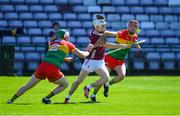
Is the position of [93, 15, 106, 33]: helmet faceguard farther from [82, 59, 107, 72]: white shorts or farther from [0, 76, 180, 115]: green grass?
[0, 76, 180, 115]: green grass

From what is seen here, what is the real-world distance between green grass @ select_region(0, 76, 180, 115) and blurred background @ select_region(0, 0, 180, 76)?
7299 mm

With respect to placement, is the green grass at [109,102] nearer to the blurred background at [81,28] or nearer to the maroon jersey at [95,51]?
the maroon jersey at [95,51]

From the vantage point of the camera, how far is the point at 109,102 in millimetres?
17141

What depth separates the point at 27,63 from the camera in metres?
31.3

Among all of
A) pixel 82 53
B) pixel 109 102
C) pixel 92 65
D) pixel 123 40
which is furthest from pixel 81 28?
pixel 82 53

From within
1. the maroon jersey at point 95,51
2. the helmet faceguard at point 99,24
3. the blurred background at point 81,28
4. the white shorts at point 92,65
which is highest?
the helmet faceguard at point 99,24

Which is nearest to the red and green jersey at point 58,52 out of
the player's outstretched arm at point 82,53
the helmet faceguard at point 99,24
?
the player's outstretched arm at point 82,53

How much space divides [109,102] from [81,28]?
17.5 meters

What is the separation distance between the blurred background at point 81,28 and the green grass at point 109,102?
23.9 feet

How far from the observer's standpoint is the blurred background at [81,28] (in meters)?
31.3

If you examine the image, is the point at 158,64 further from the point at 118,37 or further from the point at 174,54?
the point at 118,37

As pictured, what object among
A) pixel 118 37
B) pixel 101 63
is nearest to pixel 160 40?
pixel 118 37

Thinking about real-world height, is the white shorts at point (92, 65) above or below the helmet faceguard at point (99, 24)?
below

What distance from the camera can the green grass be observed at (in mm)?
14586
